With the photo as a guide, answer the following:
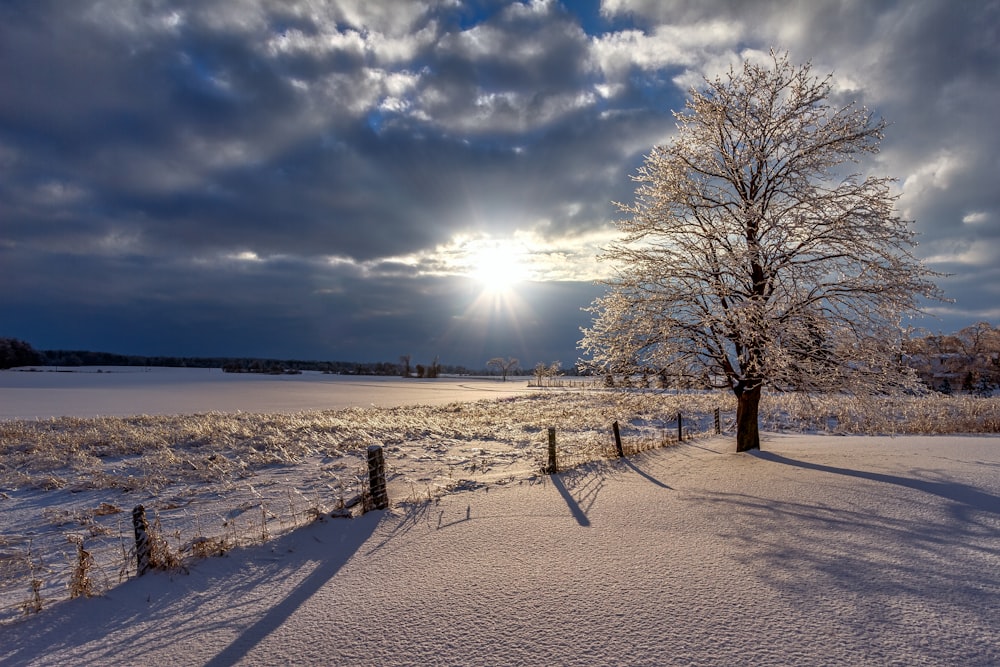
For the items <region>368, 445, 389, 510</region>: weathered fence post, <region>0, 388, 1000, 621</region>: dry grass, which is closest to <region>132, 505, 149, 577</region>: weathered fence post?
<region>0, 388, 1000, 621</region>: dry grass

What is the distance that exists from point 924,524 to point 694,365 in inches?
219

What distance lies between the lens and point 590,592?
4.12m

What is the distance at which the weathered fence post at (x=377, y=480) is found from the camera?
7.07m

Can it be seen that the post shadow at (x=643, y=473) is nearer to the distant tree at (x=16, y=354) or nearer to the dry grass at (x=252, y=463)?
the dry grass at (x=252, y=463)

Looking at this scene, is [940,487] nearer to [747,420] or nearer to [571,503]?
[747,420]

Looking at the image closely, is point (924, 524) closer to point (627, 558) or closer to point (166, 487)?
point (627, 558)

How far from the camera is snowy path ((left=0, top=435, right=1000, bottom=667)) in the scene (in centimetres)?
334

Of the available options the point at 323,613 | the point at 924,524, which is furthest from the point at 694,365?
the point at 323,613

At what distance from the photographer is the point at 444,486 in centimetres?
888

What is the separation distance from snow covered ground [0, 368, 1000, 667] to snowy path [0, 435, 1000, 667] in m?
0.02

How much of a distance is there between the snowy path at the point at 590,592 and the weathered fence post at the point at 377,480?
0.83ft

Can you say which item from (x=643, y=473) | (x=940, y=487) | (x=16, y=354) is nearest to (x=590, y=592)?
(x=643, y=473)

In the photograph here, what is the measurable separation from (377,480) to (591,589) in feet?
13.2

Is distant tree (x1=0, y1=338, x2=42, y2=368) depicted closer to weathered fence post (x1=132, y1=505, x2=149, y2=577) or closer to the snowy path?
weathered fence post (x1=132, y1=505, x2=149, y2=577)
